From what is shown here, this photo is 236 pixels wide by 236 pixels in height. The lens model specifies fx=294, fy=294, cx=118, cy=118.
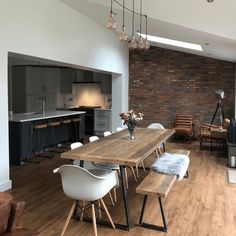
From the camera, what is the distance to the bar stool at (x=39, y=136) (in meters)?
6.28

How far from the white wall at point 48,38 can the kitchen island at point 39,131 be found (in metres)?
1.39

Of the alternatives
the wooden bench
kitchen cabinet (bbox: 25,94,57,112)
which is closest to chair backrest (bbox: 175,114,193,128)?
kitchen cabinet (bbox: 25,94,57,112)

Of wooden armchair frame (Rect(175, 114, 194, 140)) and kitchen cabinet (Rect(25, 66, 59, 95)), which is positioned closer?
wooden armchair frame (Rect(175, 114, 194, 140))

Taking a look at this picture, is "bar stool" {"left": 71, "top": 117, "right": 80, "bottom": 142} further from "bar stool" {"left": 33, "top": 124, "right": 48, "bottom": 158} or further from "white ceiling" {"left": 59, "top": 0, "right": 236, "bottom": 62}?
"white ceiling" {"left": 59, "top": 0, "right": 236, "bottom": 62}

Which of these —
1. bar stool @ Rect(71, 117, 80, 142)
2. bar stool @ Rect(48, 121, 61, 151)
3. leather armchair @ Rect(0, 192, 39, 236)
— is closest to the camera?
leather armchair @ Rect(0, 192, 39, 236)

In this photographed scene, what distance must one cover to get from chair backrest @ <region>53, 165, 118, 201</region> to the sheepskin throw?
1.02 meters

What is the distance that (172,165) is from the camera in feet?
12.6

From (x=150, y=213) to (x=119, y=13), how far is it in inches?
139

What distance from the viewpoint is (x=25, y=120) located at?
571 centimetres

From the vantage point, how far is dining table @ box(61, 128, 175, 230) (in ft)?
10.2

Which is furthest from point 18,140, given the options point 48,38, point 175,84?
point 175,84

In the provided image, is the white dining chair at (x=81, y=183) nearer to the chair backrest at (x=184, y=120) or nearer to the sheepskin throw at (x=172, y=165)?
the sheepskin throw at (x=172, y=165)

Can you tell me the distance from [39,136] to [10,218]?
4.68 meters

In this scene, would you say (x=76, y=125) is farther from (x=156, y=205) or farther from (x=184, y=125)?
(x=156, y=205)
